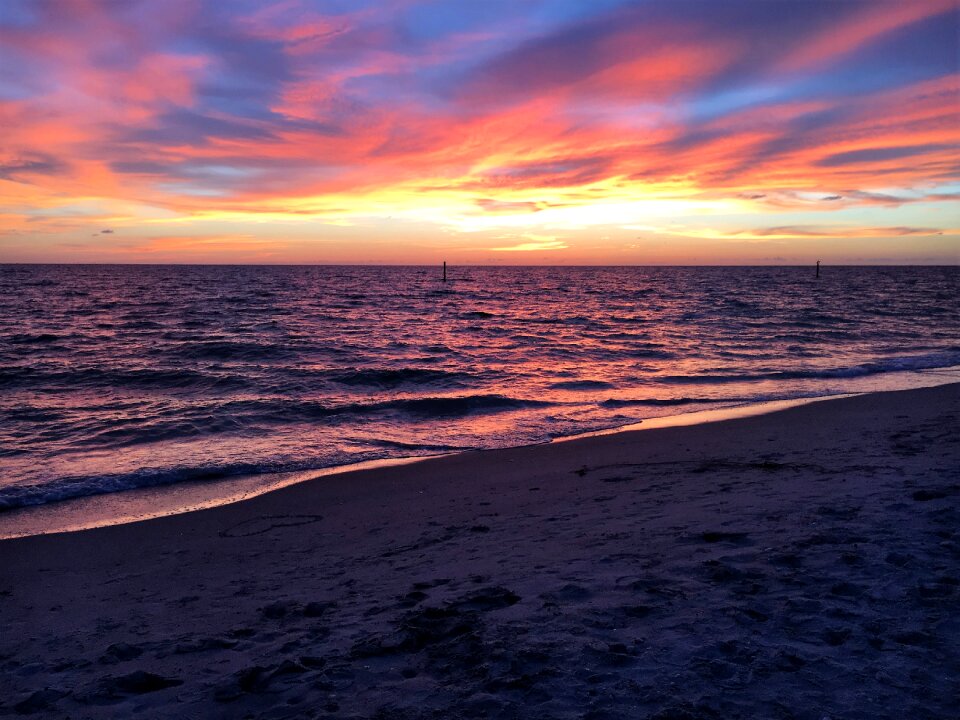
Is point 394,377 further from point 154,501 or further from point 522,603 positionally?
point 522,603

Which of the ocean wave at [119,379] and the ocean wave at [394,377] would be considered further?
the ocean wave at [394,377]

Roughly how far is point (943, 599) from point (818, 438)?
259 inches

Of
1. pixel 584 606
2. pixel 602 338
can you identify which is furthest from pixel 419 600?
pixel 602 338

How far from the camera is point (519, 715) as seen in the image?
3.31m

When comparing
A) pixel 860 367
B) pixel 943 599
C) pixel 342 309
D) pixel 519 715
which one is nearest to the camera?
pixel 519 715

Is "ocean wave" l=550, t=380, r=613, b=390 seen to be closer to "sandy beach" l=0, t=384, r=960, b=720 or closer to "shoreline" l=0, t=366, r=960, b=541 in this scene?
"shoreline" l=0, t=366, r=960, b=541

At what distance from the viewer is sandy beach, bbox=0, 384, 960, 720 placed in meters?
3.51

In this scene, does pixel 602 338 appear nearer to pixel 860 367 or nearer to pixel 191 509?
pixel 860 367

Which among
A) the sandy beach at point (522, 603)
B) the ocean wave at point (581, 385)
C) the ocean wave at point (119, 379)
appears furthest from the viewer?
the ocean wave at point (119, 379)

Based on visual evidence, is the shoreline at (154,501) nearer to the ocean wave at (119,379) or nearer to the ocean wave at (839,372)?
the ocean wave at (839,372)

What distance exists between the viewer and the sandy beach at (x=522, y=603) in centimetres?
351

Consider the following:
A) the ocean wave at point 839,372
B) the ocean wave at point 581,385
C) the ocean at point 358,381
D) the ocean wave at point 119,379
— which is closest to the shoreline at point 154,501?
the ocean at point 358,381

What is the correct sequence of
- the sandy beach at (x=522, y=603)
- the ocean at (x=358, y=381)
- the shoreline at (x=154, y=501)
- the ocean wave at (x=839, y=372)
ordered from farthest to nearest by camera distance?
the ocean wave at (x=839, y=372) → the ocean at (x=358, y=381) → the shoreline at (x=154, y=501) → the sandy beach at (x=522, y=603)

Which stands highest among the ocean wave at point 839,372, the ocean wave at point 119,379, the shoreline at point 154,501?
the ocean wave at point 839,372
